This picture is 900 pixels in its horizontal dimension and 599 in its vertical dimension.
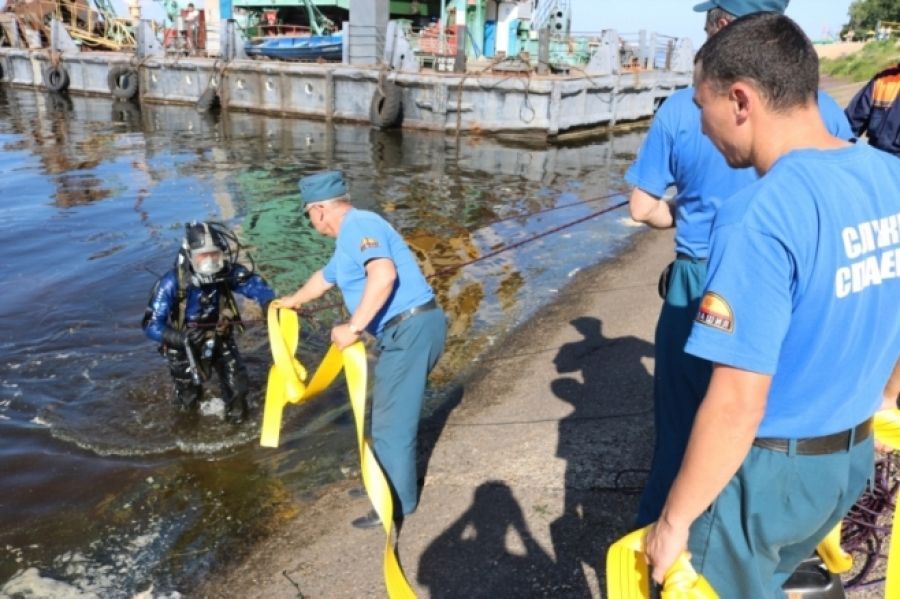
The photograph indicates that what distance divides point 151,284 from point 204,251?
15.5ft

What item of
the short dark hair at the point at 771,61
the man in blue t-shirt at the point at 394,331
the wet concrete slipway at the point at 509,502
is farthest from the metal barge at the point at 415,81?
the short dark hair at the point at 771,61

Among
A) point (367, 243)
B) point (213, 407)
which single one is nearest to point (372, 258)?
point (367, 243)

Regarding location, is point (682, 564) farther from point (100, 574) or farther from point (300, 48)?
point (300, 48)

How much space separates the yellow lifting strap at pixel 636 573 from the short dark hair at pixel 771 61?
1.10 meters

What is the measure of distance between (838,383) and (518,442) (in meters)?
3.03

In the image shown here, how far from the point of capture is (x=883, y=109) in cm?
566

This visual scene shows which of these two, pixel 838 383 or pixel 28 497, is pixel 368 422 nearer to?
pixel 28 497

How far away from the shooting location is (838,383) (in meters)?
1.67

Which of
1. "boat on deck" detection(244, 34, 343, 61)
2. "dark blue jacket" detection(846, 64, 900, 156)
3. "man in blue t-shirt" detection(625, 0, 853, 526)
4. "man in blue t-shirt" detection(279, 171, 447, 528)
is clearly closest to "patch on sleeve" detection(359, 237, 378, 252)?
"man in blue t-shirt" detection(279, 171, 447, 528)

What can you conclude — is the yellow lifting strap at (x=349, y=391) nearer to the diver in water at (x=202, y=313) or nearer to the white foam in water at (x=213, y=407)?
the diver in water at (x=202, y=313)

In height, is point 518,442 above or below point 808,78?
below

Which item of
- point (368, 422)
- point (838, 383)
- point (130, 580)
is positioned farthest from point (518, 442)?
point (838, 383)

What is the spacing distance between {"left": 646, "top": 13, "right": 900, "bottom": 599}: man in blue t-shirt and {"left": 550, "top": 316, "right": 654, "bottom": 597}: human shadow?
5.35 feet

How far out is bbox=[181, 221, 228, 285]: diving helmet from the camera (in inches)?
192
